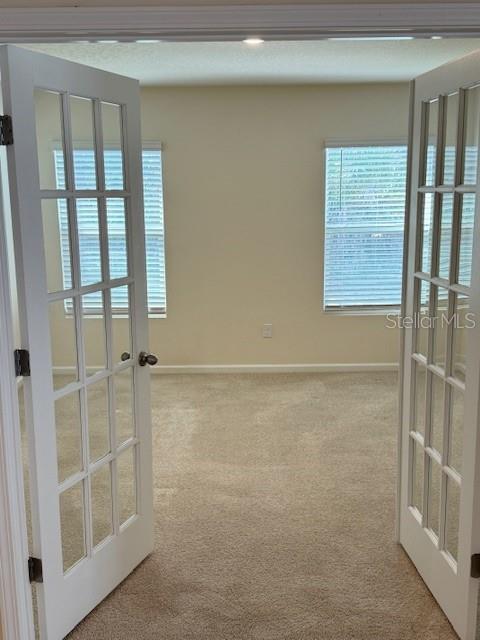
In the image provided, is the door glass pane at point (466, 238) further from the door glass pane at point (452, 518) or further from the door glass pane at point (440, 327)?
the door glass pane at point (452, 518)

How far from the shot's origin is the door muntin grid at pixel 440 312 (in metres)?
2.44

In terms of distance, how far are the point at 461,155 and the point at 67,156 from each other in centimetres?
141

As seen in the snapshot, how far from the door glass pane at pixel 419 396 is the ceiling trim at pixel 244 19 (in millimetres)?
1435

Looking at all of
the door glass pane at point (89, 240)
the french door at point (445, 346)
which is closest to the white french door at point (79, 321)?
the door glass pane at point (89, 240)

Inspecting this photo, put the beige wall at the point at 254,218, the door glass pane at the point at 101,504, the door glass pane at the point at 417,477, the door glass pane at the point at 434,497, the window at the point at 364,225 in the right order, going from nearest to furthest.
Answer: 1. the door glass pane at the point at 101,504
2. the door glass pane at the point at 434,497
3. the door glass pane at the point at 417,477
4. the beige wall at the point at 254,218
5. the window at the point at 364,225

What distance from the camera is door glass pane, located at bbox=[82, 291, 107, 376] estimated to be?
2.51m

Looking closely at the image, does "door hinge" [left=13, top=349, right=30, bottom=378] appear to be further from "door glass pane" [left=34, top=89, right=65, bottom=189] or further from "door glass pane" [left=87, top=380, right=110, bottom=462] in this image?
"door glass pane" [left=34, top=89, right=65, bottom=189]

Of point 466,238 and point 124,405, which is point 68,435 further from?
point 466,238

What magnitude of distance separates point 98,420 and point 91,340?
12.9 inches

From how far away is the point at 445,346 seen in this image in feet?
8.41

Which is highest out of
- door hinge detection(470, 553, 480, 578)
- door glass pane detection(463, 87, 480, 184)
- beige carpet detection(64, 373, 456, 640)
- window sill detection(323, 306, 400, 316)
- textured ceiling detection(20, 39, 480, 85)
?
textured ceiling detection(20, 39, 480, 85)

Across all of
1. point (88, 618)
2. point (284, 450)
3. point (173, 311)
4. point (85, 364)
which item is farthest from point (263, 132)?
point (88, 618)

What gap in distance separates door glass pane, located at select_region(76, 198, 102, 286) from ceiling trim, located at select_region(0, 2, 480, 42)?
729mm

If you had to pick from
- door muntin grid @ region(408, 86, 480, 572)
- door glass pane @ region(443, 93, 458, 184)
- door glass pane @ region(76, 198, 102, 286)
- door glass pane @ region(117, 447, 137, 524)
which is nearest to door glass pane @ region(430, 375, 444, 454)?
door muntin grid @ region(408, 86, 480, 572)
